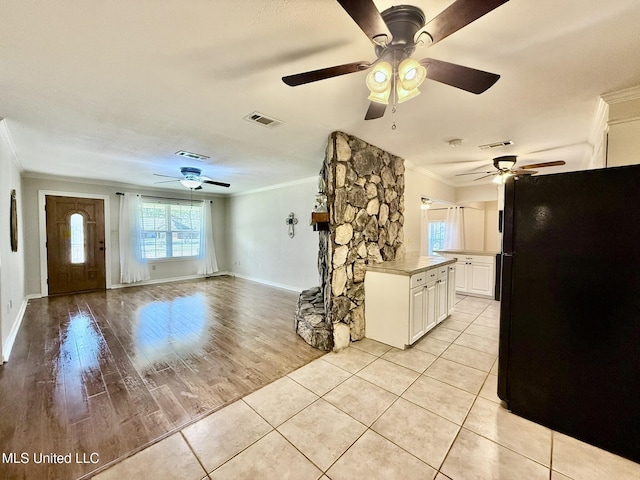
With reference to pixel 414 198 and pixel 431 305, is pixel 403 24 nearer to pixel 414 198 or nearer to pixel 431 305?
pixel 431 305

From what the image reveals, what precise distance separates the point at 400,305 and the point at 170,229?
249 inches

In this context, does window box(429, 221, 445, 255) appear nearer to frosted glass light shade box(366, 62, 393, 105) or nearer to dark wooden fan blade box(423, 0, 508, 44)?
frosted glass light shade box(366, 62, 393, 105)

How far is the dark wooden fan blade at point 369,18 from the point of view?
944 millimetres

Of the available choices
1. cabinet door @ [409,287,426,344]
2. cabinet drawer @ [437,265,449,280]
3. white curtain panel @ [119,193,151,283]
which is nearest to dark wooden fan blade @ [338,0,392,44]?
cabinet door @ [409,287,426,344]

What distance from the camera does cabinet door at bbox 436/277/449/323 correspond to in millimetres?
3499

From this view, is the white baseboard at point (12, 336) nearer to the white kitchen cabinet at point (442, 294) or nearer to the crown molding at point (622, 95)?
the white kitchen cabinet at point (442, 294)

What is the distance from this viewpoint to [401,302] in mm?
2906

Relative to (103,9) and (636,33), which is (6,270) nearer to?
(103,9)

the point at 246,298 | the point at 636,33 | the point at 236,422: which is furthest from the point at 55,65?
the point at 246,298

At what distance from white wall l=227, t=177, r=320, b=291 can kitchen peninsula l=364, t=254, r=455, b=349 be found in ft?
7.81

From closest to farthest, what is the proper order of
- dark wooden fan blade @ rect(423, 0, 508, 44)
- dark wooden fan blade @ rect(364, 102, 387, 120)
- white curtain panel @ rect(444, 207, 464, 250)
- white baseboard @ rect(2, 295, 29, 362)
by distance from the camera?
dark wooden fan blade @ rect(423, 0, 508, 44) → dark wooden fan blade @ rect(364, 102, 387, 120) → white baseboard @ rect(2, 295, 29, 362) → white curtain panel @ rect(444, 207, 464, 250)

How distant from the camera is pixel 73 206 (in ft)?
18.0

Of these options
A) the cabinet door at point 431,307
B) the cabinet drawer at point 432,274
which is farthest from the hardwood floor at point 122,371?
the cabinet drawer at point 432,274

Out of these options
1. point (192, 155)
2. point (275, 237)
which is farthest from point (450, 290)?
point (192, 155)
